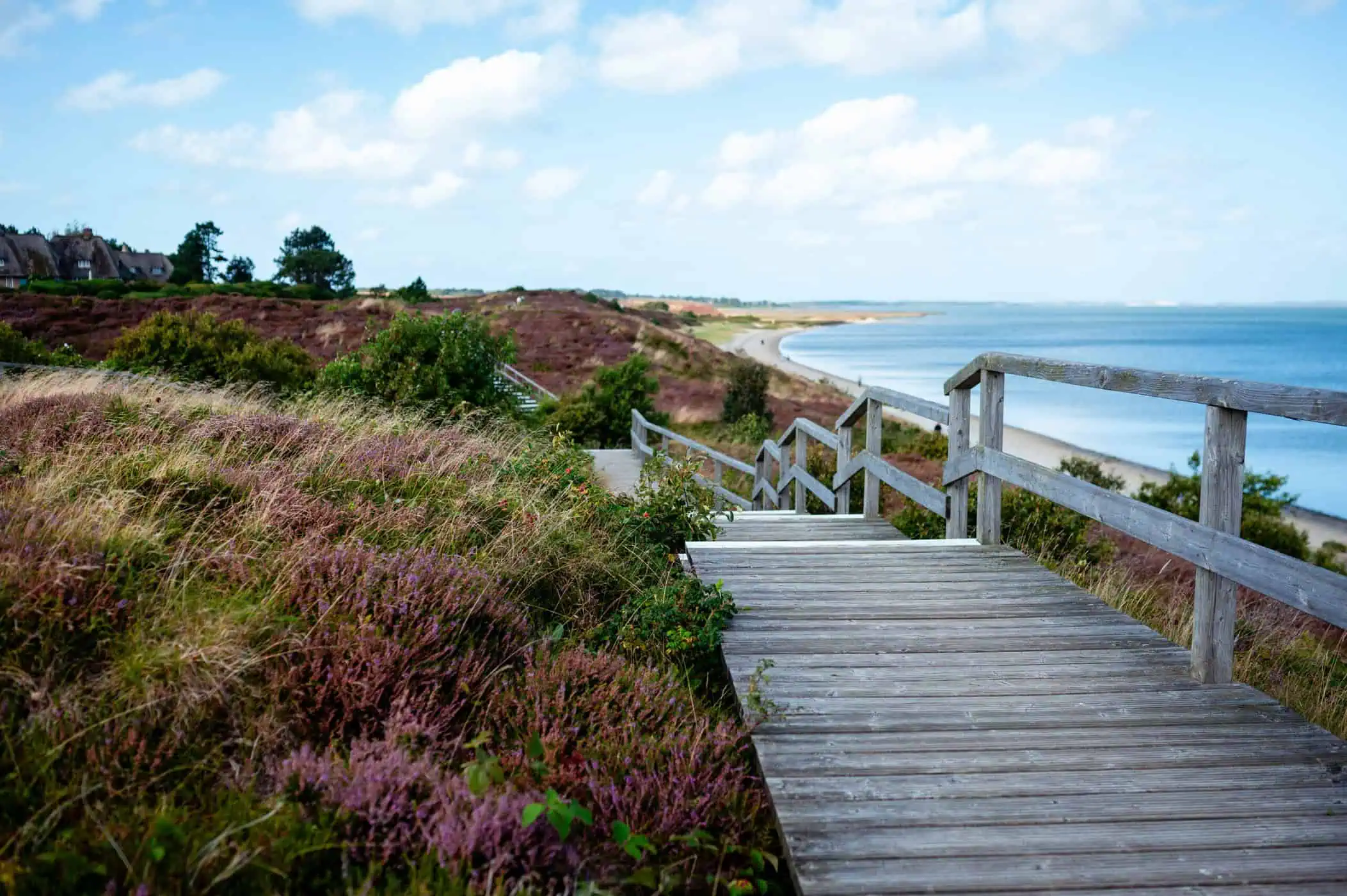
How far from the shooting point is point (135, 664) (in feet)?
9.64

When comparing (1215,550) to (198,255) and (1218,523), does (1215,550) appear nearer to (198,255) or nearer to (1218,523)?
(1218,523)

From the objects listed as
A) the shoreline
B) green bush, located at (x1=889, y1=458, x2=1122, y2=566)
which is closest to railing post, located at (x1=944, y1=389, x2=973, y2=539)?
green bush, located at (x1=889, y1=458, x2=1122, y2=566)

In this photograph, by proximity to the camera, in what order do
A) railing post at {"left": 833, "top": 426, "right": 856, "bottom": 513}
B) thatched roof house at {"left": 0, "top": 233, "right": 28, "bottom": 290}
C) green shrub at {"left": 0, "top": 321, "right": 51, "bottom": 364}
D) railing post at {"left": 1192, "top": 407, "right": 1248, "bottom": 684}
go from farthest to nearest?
1. thatched roof house at {"left": 0, "top": 233, "right": 28, "bottom": 290}
2. green shrub at {"left": 0, "top": 321, "right": 51, "bottom": 364}
3. railing post at {"left": 833, "top": 426, "right": 856, "bottom": 513}
4. railing post at {"left": 1192, "top": 407, "right": 1248, "bottom": 684}

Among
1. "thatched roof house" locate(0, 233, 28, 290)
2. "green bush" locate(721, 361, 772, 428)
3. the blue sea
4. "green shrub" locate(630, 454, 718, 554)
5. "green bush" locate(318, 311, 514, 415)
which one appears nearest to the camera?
"green shrub" locate(630, 454, 718, 554)

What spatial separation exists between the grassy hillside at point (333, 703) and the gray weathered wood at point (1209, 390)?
1.99 m

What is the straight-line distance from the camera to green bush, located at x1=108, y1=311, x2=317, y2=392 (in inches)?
638

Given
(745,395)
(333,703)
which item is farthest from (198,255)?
(333,703)

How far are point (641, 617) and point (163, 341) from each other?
→ 15.3m

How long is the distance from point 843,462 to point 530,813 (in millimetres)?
6184

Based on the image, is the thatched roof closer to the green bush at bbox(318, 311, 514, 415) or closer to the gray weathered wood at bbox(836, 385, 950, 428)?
the green bush at bbox(318, 311, 514, 415)

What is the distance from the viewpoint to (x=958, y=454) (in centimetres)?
616

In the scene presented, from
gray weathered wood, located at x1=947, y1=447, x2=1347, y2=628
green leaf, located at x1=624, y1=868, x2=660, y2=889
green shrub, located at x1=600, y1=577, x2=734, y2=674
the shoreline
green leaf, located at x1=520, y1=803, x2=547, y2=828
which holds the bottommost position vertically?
the shoreline

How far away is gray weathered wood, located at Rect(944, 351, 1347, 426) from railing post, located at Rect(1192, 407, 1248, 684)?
85 mm

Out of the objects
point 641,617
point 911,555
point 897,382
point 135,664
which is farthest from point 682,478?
point 897,382
